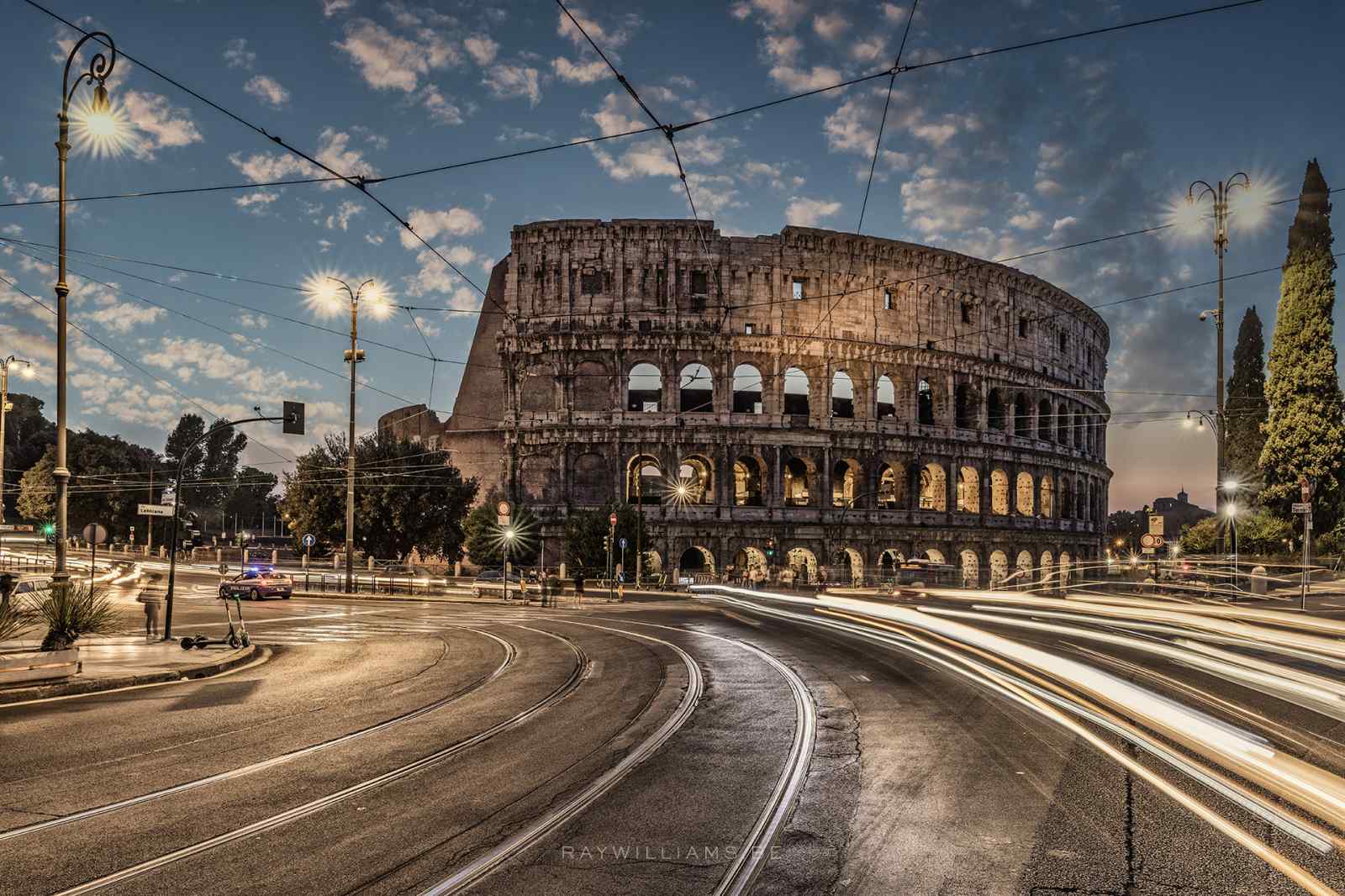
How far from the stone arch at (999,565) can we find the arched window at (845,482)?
9735 millimetres

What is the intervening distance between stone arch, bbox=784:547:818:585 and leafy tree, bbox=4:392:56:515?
7924cm

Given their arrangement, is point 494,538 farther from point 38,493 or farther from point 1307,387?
point 38,493

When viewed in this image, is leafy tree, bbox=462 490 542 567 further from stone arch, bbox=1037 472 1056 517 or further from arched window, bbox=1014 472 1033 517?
stone arch, bbox=1037 472 1056 517

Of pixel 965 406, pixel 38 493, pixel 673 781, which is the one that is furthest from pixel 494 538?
pixel 38 493

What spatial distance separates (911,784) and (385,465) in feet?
140

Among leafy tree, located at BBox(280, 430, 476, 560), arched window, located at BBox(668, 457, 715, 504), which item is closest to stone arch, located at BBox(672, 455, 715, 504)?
arched window, located at BBox(668, 457, 715, 504)

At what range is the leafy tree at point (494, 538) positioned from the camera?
4609 cm

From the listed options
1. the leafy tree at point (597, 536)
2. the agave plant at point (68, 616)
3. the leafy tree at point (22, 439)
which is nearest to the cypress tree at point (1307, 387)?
the leafy tree at point (597, 536)

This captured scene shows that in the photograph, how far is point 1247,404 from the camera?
170 ft

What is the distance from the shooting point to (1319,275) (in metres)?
36.4

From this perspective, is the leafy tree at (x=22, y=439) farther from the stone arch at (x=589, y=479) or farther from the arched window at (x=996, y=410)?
the arched window at (x=996, y=410)

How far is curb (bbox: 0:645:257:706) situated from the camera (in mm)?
10562

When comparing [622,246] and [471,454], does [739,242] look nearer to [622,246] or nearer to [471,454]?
[622,246]

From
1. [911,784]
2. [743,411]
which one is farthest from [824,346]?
[911,784]
